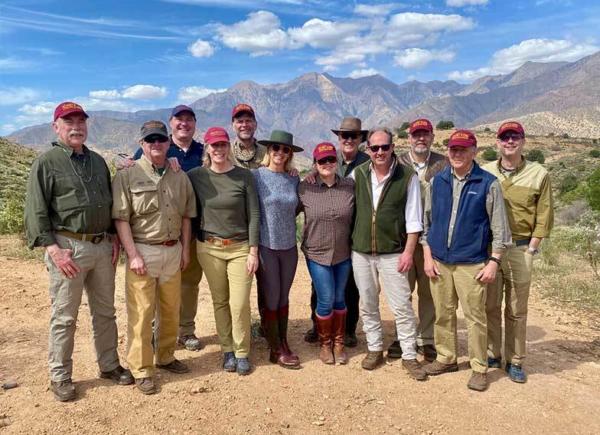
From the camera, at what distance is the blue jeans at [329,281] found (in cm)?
470

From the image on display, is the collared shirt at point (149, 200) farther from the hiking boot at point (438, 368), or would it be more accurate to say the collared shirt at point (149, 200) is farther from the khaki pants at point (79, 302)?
the hiking boot at point (438, 368)

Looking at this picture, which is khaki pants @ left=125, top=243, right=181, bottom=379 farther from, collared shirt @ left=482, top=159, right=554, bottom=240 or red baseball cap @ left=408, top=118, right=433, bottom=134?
collared shirt @ left=482, top=159, right=554, bottom=240

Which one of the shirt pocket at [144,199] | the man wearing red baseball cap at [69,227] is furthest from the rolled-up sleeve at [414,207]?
the man wearing red baseball cap at [69,227]

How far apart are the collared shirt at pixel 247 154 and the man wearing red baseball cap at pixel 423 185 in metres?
1.53

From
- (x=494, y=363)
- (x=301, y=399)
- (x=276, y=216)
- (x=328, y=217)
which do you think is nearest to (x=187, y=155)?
(x=276, y=216)

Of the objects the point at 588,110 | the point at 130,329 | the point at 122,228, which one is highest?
the point at 588,110

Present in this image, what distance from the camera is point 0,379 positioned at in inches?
175

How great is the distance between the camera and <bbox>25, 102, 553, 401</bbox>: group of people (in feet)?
13.0

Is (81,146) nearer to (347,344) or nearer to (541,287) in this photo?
(347,344)

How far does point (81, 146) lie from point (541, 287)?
7.57m

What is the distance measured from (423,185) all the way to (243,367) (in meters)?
2.55

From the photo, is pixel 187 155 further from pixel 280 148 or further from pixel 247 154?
pixel 280 148

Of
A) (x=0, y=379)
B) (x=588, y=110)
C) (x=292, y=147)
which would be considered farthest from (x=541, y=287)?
(x=588, y=110)

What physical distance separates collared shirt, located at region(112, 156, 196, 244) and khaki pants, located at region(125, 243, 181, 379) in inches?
5.6
